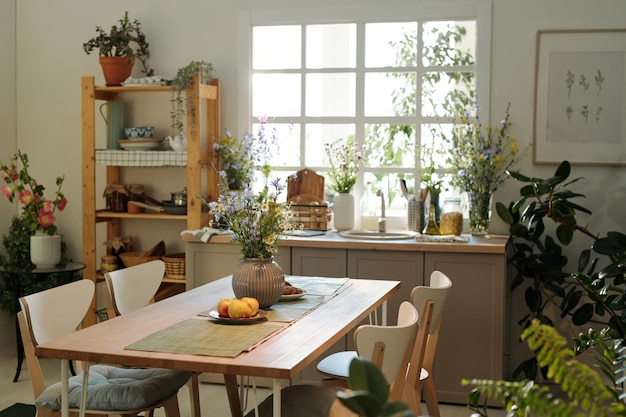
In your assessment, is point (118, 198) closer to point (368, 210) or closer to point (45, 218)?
point (45, 218)

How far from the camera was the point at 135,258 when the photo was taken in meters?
5.52

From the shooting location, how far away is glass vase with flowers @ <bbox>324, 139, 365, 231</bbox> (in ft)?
17.3

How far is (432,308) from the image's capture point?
3287 millimetres

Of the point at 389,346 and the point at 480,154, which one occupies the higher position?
the point at 480,154

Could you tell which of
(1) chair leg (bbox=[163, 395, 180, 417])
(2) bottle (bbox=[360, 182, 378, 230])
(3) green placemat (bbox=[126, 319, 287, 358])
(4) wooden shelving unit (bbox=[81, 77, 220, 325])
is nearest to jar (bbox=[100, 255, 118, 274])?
(4) wooden shelving unit (bbox=[81, 77, 220, 325])

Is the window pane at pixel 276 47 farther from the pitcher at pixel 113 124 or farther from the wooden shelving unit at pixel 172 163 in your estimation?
the pitcher at pixel 113 124

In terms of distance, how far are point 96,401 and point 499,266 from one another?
242 cm

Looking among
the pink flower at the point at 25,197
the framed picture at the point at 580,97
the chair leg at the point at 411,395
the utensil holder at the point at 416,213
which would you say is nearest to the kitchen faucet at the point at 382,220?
the utensil holder at the point at 416,213

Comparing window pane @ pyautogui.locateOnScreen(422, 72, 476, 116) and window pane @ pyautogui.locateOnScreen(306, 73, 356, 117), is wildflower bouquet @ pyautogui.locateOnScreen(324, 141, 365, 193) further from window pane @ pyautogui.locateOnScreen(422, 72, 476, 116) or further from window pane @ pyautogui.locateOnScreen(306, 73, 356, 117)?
window pane @ pyautogui.locateOnScreen(422, 72, 476, 116)

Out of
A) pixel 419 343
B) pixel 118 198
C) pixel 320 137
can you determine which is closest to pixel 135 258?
pixel 118 198

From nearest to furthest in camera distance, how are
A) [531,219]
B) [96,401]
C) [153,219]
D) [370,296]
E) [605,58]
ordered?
[96,401] → [370,296] → [531,219] → [605,58] → [153,219]

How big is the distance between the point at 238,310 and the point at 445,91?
2677mm

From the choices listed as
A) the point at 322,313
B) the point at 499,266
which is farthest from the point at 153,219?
the point at 322,313

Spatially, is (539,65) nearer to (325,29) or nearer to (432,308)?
(325,29)
